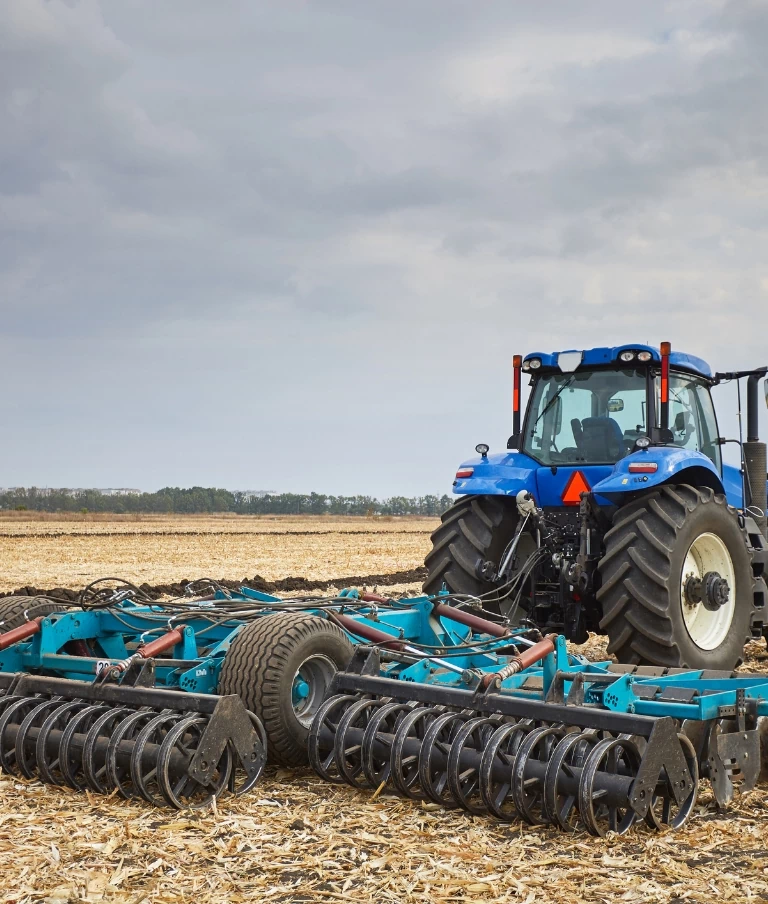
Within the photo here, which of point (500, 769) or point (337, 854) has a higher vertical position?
point (500, 769)

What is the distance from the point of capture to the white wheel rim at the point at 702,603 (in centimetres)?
741

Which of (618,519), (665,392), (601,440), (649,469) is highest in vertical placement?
(665,392)

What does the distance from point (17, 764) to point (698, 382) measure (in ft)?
20.1

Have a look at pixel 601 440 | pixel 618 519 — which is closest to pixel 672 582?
pixel 618 519

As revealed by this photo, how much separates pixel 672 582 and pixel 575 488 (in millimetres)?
1296

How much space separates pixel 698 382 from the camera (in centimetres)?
891

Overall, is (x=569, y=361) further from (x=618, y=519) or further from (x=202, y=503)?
(x=202, y=503)

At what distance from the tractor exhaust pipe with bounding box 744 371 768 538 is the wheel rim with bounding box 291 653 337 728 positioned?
15.7 ft

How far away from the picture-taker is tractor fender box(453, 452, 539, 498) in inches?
310

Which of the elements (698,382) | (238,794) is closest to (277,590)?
(698,382)

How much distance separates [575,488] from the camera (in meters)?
7.94

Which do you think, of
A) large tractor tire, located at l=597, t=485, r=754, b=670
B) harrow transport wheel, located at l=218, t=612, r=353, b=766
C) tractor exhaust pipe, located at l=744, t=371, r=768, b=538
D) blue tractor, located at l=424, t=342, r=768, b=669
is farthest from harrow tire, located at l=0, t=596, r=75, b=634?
tractor exhaust pipe, located at l=744, t=371, r=768, b=538

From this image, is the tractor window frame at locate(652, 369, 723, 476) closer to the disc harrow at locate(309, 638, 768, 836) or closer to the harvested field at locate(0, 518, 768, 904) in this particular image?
the disc harrow at locate(309, 638, 768, 836)

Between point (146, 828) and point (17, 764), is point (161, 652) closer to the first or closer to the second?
point (17, 764)
